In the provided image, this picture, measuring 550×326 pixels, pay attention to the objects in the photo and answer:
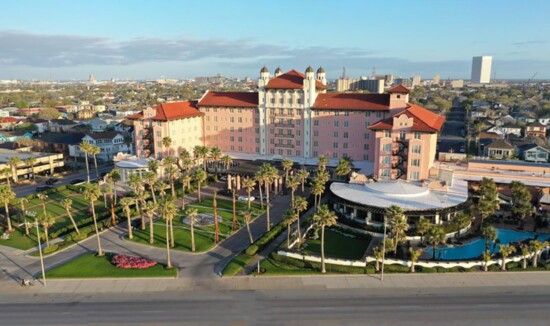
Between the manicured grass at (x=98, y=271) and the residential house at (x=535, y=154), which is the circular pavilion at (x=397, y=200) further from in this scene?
the residential house at (x=535, y=154)

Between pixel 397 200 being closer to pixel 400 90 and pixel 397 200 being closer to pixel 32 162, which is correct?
pixel 400 90

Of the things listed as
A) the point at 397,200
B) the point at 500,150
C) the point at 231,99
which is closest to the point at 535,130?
the point at 500,150

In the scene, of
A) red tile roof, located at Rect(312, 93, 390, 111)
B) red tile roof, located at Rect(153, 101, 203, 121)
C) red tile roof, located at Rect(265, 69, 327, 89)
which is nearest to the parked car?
red tile roof, located at Rect(153, 101, 203, 121)

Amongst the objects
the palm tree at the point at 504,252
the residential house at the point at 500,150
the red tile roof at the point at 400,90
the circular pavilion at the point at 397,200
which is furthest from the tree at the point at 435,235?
the residential house at the point at 500,150

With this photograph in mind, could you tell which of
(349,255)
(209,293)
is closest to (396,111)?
(349,255)

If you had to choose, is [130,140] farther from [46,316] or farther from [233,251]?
[46,316]

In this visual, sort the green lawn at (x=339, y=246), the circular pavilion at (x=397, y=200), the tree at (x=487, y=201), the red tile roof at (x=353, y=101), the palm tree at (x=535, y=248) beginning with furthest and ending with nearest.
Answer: the red tile roof at (x=353, y=101) < the circular pavilion at (x=397, y=200) < the tree at (x=487, y=201) < the green lawn at (x=339, y=246) < the palm tree at (x=535, y=248)

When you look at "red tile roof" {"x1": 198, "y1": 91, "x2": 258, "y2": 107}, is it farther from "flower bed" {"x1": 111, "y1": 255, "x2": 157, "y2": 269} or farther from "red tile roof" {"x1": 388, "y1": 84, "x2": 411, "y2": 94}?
"flower bed" {"x1": 111, "y1": 255, "x2": 157, "y2": 269}
